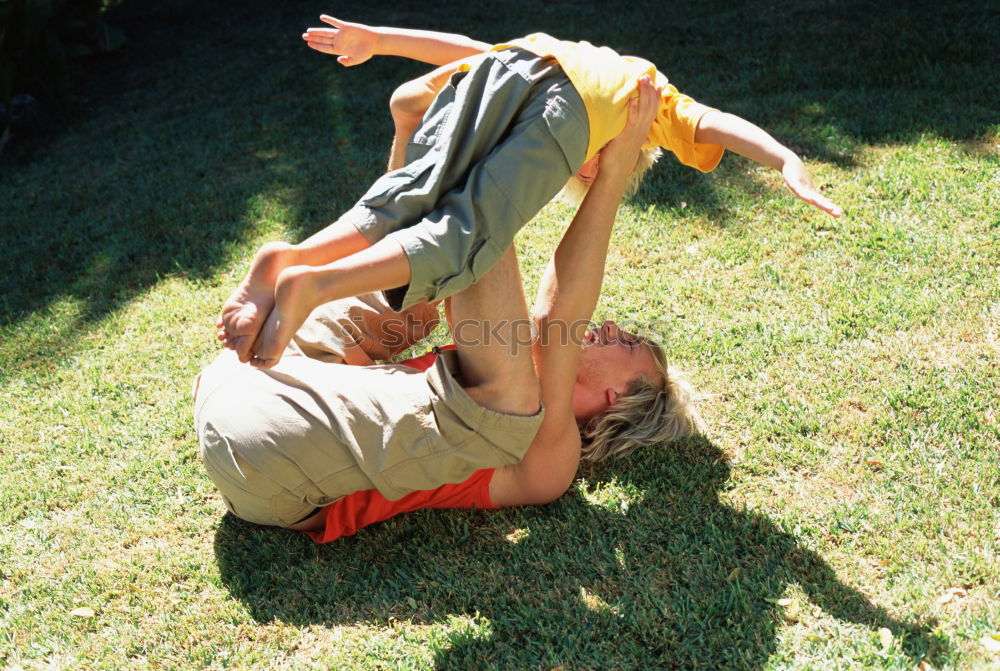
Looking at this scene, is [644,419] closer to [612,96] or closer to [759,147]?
[759,147]

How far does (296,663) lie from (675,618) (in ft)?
3.79

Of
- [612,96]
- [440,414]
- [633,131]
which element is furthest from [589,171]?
[440,414]

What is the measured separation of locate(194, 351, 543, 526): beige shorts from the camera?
2.87 m

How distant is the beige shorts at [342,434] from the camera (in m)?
2.87

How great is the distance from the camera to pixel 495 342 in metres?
2.90

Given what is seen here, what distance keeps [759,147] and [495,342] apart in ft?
3.56

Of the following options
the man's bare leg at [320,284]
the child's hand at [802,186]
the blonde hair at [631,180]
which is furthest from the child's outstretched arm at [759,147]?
the man's bare leg at [320,284]

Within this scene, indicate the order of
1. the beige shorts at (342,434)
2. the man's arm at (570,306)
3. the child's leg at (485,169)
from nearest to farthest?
the child's leg at (485,169)
the beige shorts at (342,434)
the man's arm at (570,306)

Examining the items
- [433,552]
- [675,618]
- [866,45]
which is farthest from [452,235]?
[866,45]

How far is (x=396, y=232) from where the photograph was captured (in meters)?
2.68

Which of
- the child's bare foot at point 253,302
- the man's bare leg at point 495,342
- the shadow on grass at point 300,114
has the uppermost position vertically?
the child's bare foot at point 253,302

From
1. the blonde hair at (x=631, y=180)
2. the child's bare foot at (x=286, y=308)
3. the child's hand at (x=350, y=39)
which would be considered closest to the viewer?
the child's bare foot at (x=286, y=308)

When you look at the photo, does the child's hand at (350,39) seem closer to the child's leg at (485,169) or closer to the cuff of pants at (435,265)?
the child's leg at (485,169)

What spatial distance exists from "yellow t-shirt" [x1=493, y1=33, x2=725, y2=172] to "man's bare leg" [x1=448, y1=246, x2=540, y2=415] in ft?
1.78
